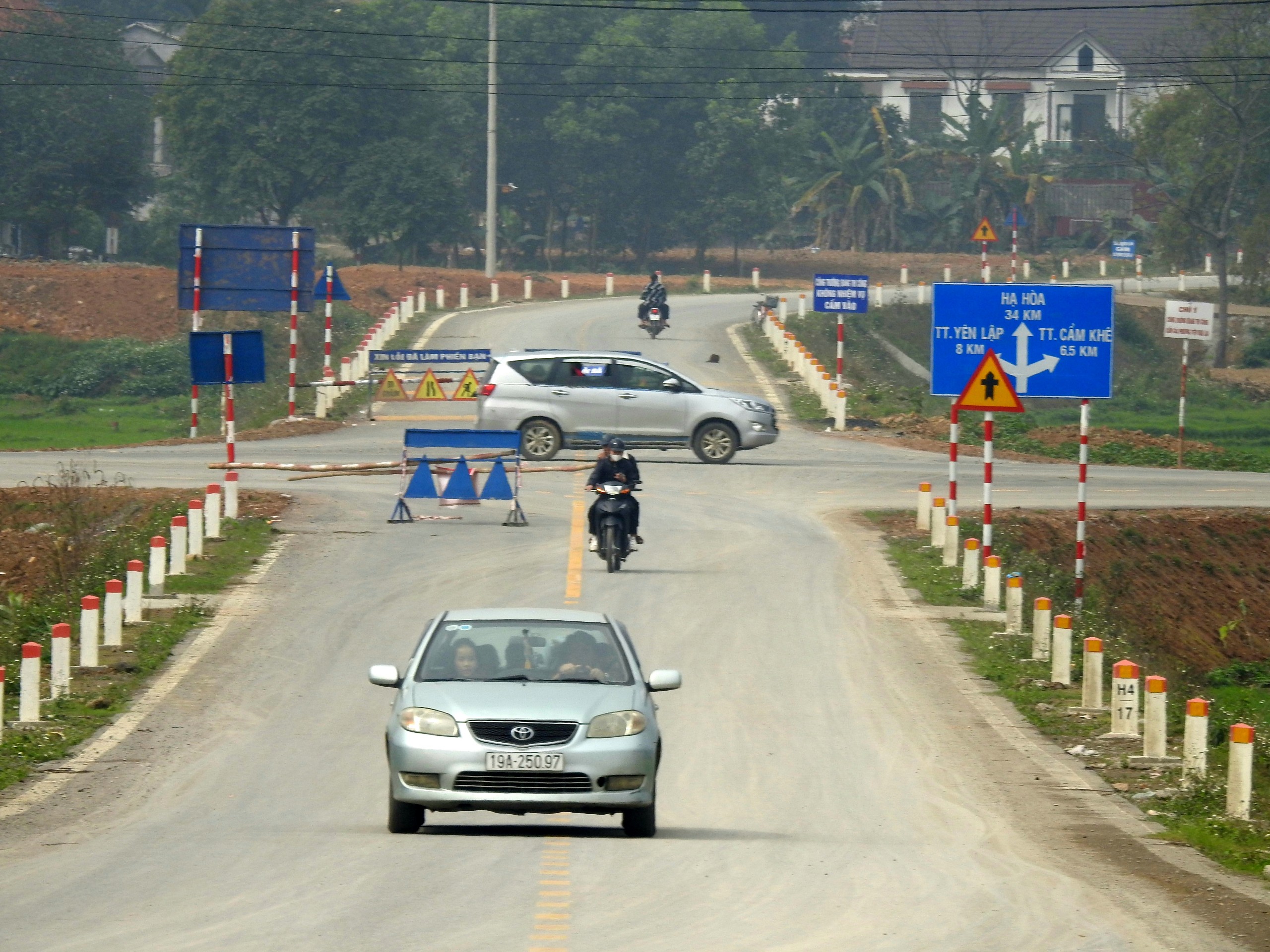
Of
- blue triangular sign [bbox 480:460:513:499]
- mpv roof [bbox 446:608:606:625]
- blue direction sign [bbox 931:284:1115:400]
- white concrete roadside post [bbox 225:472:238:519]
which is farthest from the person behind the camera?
blue triangular sign [bbox 480:460:513:499]

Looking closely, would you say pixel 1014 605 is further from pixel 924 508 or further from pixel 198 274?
pixel 198 274

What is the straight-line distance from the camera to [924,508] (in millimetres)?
25719

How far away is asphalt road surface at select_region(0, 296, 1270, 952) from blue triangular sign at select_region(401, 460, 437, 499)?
19.1 inches

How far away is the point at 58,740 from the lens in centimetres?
1466

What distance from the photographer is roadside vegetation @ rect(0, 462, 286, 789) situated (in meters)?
15.5

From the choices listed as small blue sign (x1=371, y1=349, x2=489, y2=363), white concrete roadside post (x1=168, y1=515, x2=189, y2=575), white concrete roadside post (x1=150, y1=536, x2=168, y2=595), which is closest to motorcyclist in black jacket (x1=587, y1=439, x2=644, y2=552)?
white concrete roadside post (x1=168, y1=515, x2=189, y2=575)

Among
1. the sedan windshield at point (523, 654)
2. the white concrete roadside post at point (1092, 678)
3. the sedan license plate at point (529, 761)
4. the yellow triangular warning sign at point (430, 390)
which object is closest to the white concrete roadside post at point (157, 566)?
the sedan windshield at point (523, 654)

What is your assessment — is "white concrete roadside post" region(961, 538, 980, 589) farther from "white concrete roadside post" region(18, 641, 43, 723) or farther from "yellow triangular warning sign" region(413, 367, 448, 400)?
"yellow triangular warning sign" region(413, 367, 448, 400)

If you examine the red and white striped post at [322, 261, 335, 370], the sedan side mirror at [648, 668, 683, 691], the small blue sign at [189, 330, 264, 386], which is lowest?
the sedan side mirror at [648, 668, 683, 691]

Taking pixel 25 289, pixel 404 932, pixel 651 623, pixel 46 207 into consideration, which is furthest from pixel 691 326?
pixel 404 932

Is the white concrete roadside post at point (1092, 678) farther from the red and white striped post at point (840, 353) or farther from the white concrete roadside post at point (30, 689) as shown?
the red and white striped post at point (840, 353)

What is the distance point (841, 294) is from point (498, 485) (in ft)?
46.4

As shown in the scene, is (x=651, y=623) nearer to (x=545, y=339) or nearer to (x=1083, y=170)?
(x=545, y=339)

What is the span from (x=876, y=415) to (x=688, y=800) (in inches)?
1036
